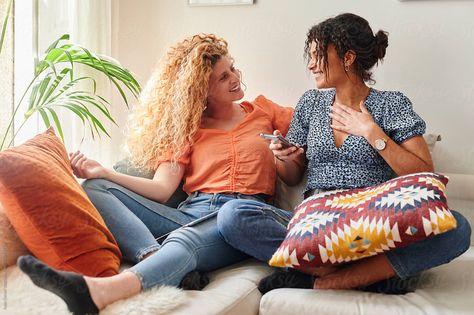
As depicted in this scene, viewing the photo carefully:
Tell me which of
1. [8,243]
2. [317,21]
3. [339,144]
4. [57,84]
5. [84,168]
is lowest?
[8,243]

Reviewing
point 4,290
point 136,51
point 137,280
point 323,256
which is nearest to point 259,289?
point 323,256

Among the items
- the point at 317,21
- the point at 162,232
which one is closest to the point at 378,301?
the point at 162,232

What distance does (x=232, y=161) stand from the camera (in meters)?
2.03

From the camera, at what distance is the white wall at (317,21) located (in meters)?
2.21

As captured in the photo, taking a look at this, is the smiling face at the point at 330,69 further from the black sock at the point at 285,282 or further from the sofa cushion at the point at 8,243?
the sofa cushion at the point at 8,243

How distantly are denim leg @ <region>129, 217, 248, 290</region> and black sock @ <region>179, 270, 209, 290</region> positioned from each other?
13mm

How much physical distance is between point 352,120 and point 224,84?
0.47m

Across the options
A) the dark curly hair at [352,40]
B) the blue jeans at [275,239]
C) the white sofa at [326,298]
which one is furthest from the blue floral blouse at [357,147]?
the white sofa at [326,298]

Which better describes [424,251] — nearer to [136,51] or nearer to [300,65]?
[300,65]

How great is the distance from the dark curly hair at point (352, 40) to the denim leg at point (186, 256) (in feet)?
2.20

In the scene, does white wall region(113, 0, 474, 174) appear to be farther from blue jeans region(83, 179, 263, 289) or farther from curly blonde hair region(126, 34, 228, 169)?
blue jeans region(83, 179, 263, 289)

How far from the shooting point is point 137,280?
1.46 m

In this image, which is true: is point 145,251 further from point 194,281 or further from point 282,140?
point 282,140

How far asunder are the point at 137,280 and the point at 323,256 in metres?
0.46
